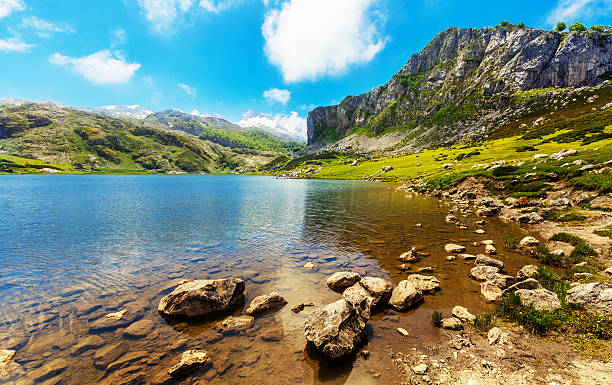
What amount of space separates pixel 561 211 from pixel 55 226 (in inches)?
2432

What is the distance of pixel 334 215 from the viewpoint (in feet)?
130

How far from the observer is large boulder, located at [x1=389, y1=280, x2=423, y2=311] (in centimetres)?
1209

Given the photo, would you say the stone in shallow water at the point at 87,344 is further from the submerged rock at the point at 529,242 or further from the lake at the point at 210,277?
the submerged rock at the point at 529,242

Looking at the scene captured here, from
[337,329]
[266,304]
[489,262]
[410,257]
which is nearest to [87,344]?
[266,304]

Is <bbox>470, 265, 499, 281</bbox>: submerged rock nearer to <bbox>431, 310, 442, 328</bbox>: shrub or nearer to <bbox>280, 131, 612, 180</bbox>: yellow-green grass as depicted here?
<bbox>431, 310, 442, 328</bbox>: shrub

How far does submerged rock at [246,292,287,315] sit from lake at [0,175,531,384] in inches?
20.2

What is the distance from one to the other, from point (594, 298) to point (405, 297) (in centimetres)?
729

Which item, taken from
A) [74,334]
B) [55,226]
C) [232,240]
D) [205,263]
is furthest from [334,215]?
[55,226]

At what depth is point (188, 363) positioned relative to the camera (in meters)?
8.59

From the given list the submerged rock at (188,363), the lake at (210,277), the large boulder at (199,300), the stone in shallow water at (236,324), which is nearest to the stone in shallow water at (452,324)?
the lake at (210,277)

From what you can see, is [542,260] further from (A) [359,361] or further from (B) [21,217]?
(B) [21,217]

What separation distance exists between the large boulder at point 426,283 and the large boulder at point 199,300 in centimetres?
1077

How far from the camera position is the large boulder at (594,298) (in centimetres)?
914

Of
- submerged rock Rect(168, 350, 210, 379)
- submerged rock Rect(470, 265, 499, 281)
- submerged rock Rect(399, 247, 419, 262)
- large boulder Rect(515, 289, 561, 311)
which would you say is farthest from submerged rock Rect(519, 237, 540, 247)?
submerged rock Rect(168, 350, 210, 379)
